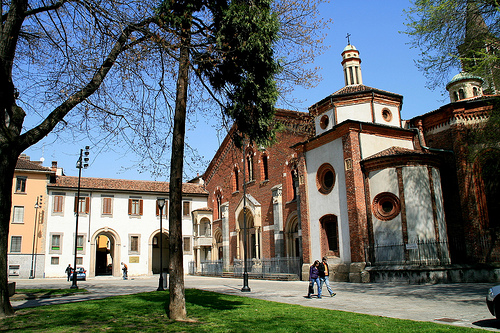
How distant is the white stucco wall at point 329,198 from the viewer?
2128cm

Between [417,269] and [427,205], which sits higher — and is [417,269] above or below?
below

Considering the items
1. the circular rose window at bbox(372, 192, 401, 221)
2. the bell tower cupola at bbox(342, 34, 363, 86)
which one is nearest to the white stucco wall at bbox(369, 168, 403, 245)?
the circular rose window at bbox(372, 192, 401, 221)

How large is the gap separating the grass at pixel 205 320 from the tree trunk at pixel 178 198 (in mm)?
488

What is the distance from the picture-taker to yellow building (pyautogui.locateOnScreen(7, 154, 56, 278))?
33.9m

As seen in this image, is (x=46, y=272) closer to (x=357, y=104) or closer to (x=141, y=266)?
(x=141, y=266)

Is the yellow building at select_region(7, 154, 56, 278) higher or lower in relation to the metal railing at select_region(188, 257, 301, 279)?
higher

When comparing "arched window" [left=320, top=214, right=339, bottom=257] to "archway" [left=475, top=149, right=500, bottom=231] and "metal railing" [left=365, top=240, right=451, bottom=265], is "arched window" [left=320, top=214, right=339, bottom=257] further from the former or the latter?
"archway" [left=475, top=149, right=500, bottom=231]

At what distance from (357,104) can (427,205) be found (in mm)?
7201

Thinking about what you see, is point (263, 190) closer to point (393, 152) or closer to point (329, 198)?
point (329, 198)

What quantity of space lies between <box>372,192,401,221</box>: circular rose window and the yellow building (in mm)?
28885

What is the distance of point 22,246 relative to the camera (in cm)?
3425

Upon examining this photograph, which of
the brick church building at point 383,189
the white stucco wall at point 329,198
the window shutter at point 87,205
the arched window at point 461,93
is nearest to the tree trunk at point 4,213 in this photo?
the brick church building at point 383,189

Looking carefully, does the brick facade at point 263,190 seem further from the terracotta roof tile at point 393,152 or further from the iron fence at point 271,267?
the terracotta roof tile at point 393,152

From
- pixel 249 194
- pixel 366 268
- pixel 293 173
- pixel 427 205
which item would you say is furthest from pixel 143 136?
pixel 249 194
